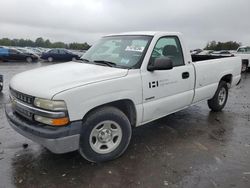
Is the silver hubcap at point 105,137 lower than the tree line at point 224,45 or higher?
lower

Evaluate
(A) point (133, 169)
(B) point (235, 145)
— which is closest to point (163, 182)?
(A) point (133, 169)

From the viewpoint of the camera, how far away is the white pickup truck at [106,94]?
9.76 feet

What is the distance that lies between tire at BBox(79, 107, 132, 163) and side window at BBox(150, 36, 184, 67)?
1466mm

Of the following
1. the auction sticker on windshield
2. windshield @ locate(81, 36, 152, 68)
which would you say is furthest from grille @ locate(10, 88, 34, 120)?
the auction sticker on windshield

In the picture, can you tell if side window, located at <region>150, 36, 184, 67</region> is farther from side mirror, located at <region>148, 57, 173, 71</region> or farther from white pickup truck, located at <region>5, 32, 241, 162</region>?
side mirror, located at <region>148, 57, 173, 71</region>

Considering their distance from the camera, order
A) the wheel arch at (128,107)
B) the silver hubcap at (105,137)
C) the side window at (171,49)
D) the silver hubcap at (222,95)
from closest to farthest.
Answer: the silver hubcap at (105,137) < the wheel arch at (128,107) < the side window at (171,49) < the silver hubcap at (222,95)

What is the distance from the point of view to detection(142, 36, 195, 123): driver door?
385cm

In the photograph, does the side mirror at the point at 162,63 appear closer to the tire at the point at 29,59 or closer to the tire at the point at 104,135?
the tire at the point at 104,135

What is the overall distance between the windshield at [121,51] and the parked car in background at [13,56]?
22075 mm

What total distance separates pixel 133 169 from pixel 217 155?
1.42 metres

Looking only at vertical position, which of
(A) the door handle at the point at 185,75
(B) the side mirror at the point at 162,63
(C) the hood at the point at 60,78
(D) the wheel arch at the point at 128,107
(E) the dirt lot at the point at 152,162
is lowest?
(E) the dirt lot at the point at 152,162

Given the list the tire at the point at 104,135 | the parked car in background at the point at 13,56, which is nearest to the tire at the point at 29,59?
the parked car in background at the point at 13,56

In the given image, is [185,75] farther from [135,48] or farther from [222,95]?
[222,95]

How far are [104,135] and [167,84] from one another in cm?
142
